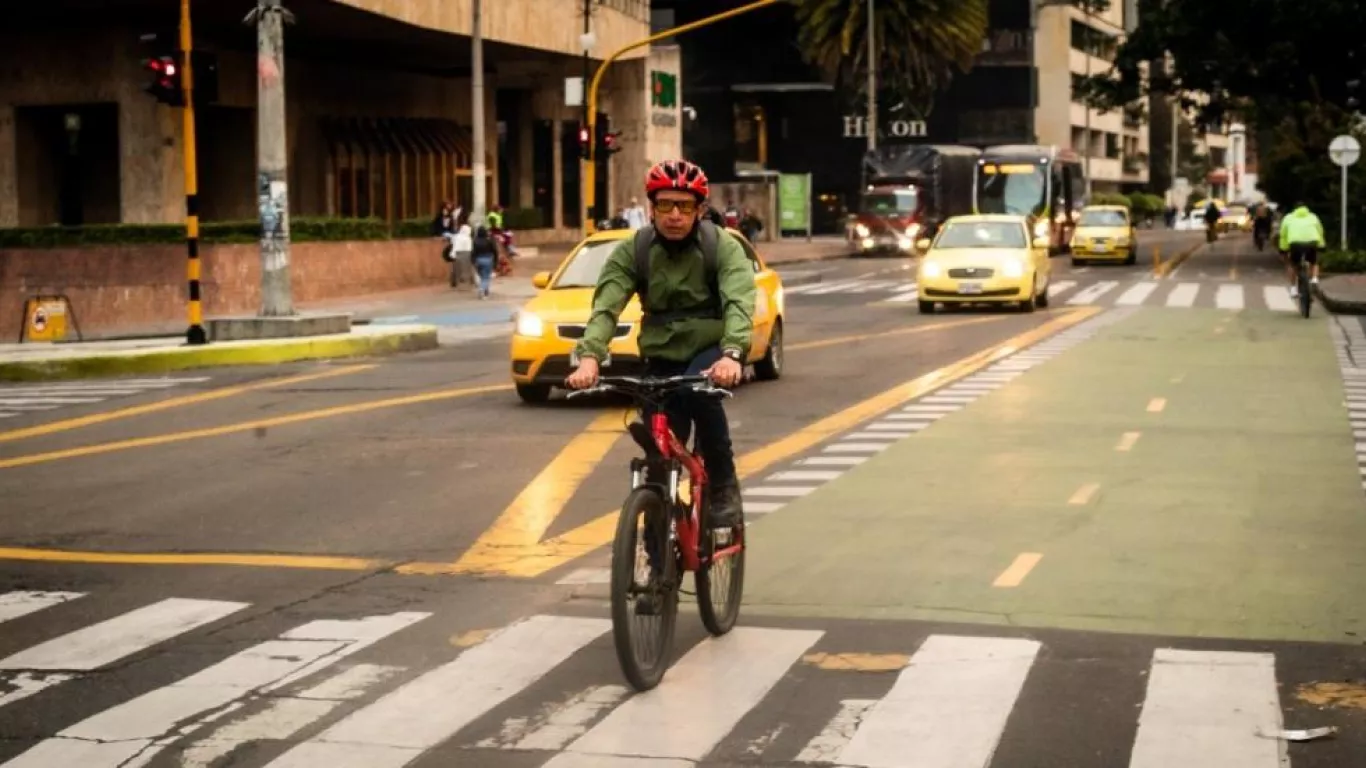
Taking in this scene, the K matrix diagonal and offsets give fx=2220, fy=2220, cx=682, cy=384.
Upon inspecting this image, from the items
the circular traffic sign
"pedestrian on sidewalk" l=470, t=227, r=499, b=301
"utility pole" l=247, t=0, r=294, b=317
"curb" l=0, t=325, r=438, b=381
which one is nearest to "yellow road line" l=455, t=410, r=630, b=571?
"curb" l=0, t=325, r=438, b=381

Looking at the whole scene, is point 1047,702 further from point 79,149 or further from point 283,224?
point 79,149

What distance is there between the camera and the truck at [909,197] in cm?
7088

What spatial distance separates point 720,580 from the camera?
863cm

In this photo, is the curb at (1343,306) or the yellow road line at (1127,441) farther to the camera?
the curb at (1343,306)

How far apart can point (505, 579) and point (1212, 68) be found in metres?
51.8

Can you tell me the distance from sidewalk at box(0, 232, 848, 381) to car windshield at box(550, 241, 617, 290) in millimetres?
6578

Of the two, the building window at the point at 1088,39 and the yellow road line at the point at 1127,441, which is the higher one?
the building window at the point at 1088,39

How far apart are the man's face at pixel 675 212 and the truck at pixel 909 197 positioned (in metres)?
63.0

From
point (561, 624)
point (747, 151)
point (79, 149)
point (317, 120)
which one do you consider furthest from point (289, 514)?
point (747, 151)

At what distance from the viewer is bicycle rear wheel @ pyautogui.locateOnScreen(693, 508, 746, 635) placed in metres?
8.38

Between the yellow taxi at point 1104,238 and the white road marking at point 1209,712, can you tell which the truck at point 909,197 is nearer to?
the yellow taxi at point 1104,238

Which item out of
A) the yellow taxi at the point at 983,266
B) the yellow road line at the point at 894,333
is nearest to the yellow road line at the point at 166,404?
the yellow road line at the point at 894,333

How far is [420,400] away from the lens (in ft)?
65.1

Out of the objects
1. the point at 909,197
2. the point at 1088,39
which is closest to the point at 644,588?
the point at 909,197
